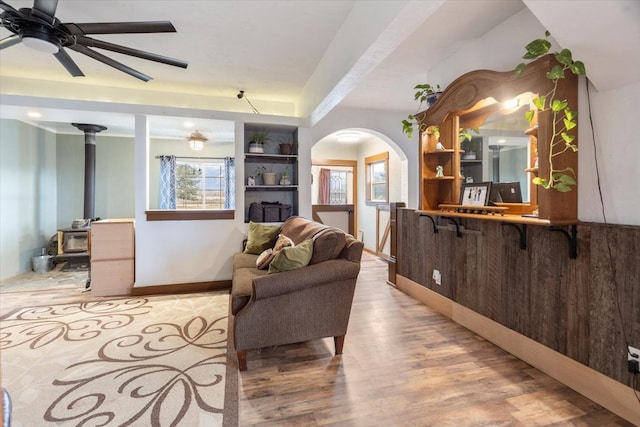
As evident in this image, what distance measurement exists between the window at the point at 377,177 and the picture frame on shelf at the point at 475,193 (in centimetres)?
335

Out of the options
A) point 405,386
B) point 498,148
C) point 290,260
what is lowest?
point 405,386

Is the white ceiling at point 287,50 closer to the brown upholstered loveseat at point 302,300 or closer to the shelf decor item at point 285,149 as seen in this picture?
the shelf decor item at point 285,149

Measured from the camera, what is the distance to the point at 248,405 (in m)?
1.86

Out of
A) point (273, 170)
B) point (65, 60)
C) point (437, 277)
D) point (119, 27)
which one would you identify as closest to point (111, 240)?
point (65, 60)

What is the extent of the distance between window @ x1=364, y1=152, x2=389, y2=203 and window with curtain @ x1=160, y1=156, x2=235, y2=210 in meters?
2.94

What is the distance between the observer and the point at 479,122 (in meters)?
3.02

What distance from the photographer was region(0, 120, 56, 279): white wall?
4410 millimetres

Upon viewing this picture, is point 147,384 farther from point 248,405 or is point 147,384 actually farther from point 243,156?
point 243,156

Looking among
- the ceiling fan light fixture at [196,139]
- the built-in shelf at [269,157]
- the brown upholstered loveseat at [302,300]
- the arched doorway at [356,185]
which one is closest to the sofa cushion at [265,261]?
the brown upholstered loveseat at [302,300]

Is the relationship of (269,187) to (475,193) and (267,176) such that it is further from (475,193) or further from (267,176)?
(475,193)

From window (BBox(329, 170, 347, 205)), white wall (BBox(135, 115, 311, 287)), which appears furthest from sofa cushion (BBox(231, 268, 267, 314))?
window (BBox(329, 170, 347, 205))

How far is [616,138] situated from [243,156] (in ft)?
11.9

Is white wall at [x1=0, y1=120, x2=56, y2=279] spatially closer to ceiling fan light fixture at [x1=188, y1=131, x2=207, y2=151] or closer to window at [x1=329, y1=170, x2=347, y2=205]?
ceiling fan light fixture at [x1=188, y1=131, x2=207, y2=151]

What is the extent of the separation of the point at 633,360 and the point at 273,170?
403cm
